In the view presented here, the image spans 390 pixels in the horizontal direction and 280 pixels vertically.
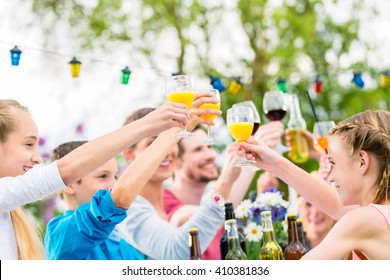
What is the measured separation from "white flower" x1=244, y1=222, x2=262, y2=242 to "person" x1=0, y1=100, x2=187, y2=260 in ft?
2.69

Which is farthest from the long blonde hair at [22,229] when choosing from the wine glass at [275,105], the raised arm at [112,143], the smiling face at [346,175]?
the wine glass at [275,105]

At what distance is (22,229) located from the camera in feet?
8.16

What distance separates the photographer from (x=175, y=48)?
13391mm

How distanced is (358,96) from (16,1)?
7.08 metres

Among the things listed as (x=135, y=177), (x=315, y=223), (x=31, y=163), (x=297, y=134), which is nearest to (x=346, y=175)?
(x=135, y=177)

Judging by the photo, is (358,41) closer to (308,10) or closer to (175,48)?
(308,10)

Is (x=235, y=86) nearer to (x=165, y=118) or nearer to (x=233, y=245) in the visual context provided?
(x=233, y=245)

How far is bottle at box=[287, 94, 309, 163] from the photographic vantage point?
3.64m

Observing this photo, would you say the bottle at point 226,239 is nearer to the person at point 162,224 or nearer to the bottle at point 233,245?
the bottle at point 233,245

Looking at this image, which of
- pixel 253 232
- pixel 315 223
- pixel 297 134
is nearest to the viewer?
pixel 253 232

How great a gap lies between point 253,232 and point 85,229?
785mm

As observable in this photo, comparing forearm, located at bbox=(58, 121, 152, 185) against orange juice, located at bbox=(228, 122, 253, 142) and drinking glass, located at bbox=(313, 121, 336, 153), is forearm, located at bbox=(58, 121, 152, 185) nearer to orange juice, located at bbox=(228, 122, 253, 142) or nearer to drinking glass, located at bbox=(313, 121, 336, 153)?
orange juice, located at bbox=(228, 122, 253, 142)

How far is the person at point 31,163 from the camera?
7.00 feet

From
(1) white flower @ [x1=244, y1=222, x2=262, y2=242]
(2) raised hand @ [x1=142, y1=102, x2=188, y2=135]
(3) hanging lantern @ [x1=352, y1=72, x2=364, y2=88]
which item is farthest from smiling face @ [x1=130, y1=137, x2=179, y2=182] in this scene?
(3) hanging lantern @ [x1=352, y1=72, x2=364, y2=88]
